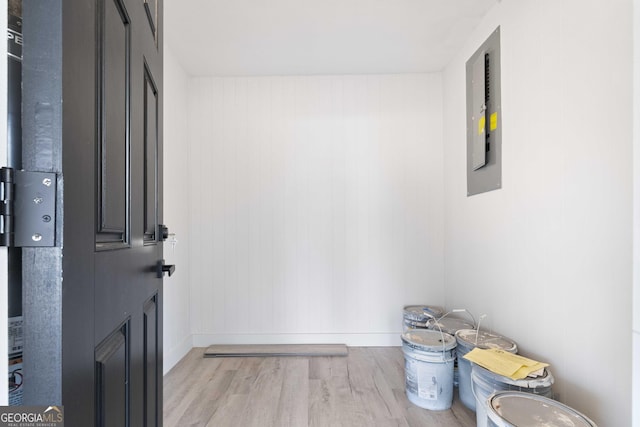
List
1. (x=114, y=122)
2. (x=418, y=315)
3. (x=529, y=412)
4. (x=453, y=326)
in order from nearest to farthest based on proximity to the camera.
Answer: (x=114, y=122) < (x=529, y=412) < (x=453, y=326) < (x=418, y=315)

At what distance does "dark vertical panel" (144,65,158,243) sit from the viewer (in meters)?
0.97

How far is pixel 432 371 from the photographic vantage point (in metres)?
1.84

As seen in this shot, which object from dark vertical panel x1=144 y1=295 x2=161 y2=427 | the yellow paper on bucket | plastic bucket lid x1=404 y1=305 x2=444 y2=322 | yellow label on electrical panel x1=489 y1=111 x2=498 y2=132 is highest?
yellow label on electrical panel x1=489 y1=111 x2=498 y2=132

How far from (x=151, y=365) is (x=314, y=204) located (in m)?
1.95

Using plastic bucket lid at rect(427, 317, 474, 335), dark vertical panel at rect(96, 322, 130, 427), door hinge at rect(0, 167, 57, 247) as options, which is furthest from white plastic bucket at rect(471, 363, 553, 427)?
door hinge at rect(0, 167, 57, 247)

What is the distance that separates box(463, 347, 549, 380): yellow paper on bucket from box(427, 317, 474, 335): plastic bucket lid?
1.52 ft

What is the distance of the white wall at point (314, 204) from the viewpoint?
2795 mm

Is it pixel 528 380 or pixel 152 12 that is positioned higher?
pixel 152 12

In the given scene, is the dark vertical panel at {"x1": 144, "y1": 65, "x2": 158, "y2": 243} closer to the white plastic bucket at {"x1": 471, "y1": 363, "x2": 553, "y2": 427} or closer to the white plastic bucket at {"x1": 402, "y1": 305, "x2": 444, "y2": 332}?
the white plastic bucket at {"x1": 471, "y1": 363, "x2": 553, "y2": 427}

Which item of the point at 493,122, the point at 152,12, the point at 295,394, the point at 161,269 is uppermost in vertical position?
the point at 152,12

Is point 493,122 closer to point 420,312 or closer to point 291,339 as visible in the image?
point 420,312

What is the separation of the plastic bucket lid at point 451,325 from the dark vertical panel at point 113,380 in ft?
6.13

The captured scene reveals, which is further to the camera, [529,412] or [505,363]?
[505,363]

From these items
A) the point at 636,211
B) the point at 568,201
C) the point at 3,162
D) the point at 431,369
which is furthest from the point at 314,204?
the point at 3,162
